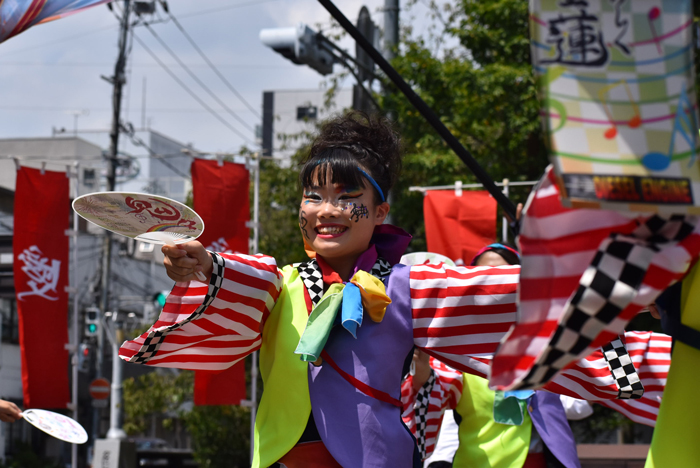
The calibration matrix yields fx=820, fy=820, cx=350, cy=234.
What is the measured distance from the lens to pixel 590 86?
4.78ft

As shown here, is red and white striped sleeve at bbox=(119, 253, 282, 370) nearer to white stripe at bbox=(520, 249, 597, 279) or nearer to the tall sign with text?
white stripe at bbox=(520, 249, 597, 279)

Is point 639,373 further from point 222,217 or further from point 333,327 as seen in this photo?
point 222,217

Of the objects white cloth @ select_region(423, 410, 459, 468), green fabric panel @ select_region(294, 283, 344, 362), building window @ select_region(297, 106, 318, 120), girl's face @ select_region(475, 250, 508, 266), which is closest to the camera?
green fabric panel @ select_region(294, 283, 344, 362)

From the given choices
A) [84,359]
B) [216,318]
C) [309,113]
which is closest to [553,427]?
[216,318]

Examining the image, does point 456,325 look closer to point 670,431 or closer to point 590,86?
point 670,431

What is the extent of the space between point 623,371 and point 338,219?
3.40ft

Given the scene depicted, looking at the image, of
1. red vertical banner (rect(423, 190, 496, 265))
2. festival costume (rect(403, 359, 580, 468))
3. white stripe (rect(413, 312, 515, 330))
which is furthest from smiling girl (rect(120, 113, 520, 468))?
red vertical banner (rect(423, 190, 496, 265))

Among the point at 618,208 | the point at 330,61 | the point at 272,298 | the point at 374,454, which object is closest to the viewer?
the point at 618,208

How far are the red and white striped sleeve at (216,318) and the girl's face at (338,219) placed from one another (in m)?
0.19

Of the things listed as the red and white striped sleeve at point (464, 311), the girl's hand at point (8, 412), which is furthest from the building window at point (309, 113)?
the red and white striped sleeve at point (464, 311)

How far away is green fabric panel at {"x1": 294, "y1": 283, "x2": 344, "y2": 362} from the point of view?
7.77ft

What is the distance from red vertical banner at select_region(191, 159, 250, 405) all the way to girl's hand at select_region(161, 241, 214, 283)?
6.30m

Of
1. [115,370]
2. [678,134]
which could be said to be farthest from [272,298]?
[115,370]

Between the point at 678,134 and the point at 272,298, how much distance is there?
A: 1.47m
